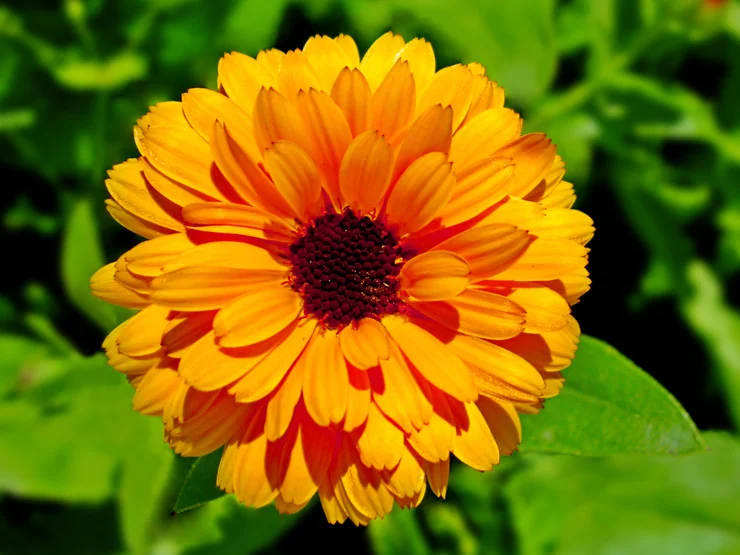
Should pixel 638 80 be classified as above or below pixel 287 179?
below

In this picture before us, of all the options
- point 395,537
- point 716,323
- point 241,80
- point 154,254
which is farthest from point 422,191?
point 716,323

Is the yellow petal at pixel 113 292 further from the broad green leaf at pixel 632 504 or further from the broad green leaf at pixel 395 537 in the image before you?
the broad green leaf at pixel 632 504

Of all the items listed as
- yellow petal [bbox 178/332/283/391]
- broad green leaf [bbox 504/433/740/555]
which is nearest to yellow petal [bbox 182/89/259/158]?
yellow petal [bbox 178/332/283/391]

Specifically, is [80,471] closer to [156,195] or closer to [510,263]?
[156,195]

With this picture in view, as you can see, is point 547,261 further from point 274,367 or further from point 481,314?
point 274,367

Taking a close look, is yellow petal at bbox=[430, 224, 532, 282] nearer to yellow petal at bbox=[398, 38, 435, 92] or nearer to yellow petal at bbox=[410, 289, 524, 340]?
yellow petal at bbox=[410, 289, 524, 340]

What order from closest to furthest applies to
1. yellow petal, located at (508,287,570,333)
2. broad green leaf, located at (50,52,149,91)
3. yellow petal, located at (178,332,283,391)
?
yellow petal, located at (178,332,283,391)
yellow petal, located at (508,287,570,333)
broad green leaf, located at (50,52,149,91)

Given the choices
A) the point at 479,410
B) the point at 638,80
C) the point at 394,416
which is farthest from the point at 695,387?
the point at 394,416
